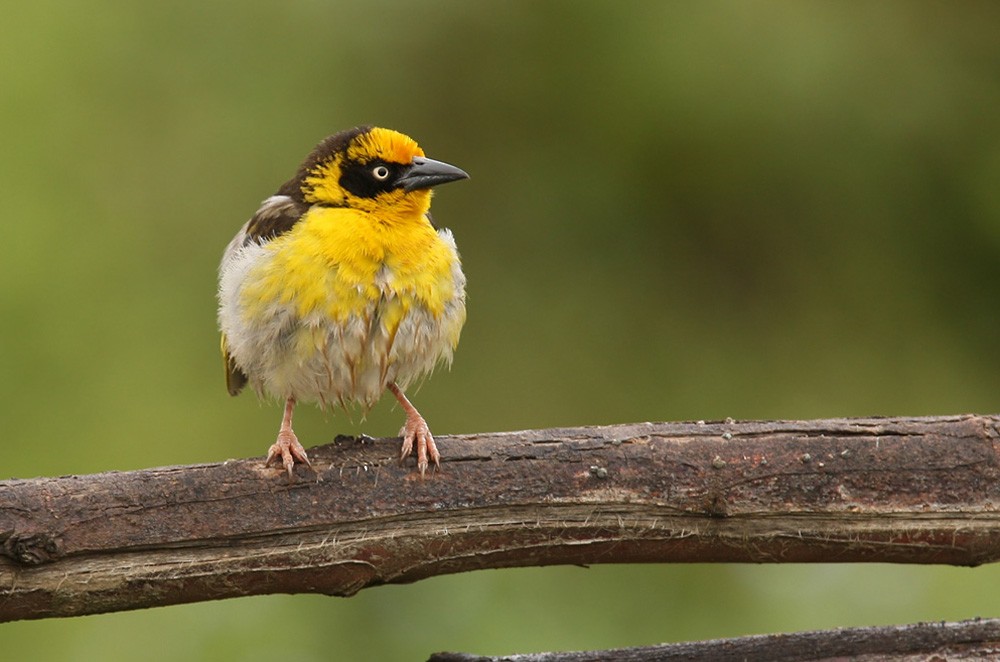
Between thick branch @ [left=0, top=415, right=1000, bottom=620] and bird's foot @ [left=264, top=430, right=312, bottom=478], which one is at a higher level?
bird's foot @ [left=264, top=430, right=312, bottom=478]

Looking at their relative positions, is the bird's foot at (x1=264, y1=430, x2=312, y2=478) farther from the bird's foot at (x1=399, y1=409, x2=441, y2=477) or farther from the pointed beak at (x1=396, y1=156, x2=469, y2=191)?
the pointed beak at (x1=396, y1=156, x2=469, y2=191)

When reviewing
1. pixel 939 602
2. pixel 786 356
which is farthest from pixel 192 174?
pixel 939 602

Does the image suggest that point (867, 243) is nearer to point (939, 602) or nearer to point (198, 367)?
point (939, 602)

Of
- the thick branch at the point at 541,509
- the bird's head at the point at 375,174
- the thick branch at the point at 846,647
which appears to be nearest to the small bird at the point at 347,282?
the bird's head at the point at 375,174

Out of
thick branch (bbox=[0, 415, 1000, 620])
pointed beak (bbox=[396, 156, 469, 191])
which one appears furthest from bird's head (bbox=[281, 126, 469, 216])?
thick branch (bbox=[0, 415, 1000, 620])

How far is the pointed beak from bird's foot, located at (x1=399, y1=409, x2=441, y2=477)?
0.81m

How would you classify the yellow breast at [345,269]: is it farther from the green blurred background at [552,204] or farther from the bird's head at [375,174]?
the green blurred background at [552,204]

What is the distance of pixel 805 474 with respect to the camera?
3199 mm

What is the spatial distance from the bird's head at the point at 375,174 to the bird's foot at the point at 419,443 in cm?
79


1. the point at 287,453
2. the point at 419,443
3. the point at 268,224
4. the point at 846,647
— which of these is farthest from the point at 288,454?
the point at 846,647

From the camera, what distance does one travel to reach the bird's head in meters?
4.02

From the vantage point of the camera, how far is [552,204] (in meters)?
5.81

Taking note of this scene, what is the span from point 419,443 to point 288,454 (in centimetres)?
32

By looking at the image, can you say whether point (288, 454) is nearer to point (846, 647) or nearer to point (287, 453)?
point (287, 453)
